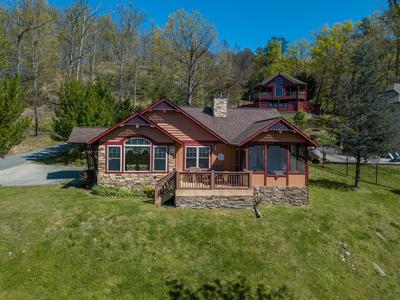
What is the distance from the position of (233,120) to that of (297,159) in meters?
6.11

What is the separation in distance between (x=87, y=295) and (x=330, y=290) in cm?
861

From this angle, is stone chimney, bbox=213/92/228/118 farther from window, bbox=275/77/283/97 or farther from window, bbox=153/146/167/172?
window, bbox=275/77/283/97

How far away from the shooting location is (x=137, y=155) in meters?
19.8

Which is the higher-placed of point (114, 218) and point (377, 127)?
point (377, 127)

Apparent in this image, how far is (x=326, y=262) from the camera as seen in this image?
1400cm

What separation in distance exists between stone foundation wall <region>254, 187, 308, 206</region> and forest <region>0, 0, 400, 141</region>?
60.2ft

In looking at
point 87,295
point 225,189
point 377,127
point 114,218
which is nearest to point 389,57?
point 377,127


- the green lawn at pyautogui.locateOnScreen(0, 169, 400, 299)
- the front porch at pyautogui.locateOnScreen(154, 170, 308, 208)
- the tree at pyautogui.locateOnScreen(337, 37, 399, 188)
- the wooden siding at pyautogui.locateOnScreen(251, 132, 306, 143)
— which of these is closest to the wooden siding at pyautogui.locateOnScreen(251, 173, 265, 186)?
the front porch at pyautogui.locateOnScreen(154, 170, 308, 208)

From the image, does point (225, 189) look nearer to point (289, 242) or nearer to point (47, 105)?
point (289, 242)

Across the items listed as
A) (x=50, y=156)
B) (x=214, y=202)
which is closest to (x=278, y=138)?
(x=214, y=202)

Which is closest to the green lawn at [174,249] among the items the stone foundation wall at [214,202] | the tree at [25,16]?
the stone foundation wall at [214,202]

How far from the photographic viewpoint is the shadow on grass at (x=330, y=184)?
2359 cm

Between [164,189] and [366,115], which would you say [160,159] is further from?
[366,115]

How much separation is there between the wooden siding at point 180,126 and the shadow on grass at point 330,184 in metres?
8.67
